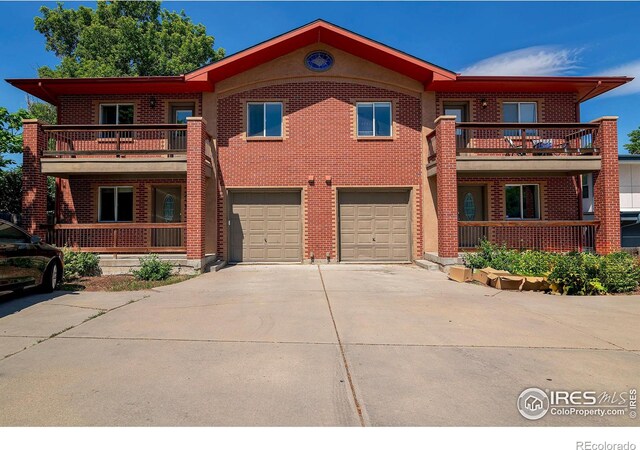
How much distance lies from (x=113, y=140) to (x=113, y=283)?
6.05m

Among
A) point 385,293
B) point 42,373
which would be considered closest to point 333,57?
point 385,293

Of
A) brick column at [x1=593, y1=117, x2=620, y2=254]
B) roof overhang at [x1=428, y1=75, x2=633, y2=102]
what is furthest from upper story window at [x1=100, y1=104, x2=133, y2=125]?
brick column at [x1=593, y1=117, x2=620, y2=254]

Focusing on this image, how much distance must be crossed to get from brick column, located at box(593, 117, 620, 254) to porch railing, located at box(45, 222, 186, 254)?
13.4m

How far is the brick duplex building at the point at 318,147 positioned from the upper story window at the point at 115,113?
5 cm

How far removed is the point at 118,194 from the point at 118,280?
5319 millimetres

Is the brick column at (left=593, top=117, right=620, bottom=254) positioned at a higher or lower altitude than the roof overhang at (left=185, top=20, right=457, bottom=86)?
lower

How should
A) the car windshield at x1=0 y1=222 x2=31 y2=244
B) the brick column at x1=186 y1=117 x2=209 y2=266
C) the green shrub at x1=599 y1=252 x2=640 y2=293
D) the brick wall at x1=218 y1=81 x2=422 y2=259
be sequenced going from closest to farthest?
the car windshield at x1=0 y1=222 x2=31 y2=244
the green shrub at x1=599 y1=252 x2=640 y2=293
the brick column at x1=186 y1=117 x2=209 y2=266
the brick wall at x1=218 y1=81 x2=422 y2=259

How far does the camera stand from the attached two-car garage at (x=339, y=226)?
13.7 metres

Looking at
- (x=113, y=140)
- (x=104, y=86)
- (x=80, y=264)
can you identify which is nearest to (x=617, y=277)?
(x=80, y=264)

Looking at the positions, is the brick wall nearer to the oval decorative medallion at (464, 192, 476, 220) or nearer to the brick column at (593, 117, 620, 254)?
the oval decorative medallion at (464, 192, 476, 220)

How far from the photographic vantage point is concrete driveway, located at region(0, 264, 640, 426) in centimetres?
293

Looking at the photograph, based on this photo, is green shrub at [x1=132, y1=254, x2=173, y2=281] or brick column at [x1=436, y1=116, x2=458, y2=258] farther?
brick column at [x1=436, y1=116, x2=458, y2=258]

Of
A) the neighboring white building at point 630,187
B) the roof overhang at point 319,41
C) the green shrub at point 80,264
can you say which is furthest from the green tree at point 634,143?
the green shrub at point 80,264

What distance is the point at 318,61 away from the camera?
13797 millimetres
